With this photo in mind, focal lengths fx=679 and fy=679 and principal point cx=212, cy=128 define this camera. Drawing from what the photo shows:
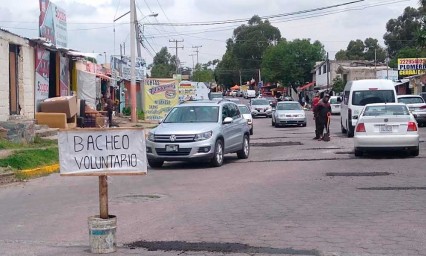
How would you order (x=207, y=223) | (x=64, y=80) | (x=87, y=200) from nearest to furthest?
(x=207, y=223)
(x=87, y=200)
(x=64, y=80)

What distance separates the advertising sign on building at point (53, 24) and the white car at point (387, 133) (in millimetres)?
14119

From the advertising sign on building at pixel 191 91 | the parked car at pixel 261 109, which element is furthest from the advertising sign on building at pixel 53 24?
the parked car at pixel 261 109

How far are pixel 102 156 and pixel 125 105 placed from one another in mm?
44161

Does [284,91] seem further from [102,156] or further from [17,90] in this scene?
[102,156]

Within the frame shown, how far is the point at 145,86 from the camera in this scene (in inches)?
1518

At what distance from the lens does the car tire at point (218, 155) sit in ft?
55.3

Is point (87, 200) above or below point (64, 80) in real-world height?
below

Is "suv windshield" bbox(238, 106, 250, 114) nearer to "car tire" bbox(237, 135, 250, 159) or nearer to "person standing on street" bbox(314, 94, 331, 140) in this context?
"person standing on street" bbox(314, 94, 331, 140)

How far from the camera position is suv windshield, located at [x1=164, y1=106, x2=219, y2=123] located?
17766mm

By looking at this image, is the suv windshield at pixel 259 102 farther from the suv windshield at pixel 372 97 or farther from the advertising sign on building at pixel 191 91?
the suv windshield at pixel 372 97

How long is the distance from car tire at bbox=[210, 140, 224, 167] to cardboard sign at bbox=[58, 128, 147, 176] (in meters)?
8.81

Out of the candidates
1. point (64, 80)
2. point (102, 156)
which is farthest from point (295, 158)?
point (64, 80)

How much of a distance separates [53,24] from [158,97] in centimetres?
1172

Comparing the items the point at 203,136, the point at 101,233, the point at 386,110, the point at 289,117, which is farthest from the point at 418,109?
the point at 101,233
